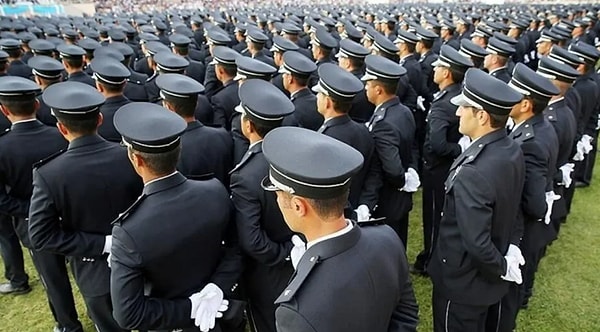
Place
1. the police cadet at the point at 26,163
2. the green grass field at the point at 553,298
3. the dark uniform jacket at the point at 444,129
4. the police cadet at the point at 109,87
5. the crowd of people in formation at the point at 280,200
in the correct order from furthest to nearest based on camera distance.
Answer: the dark uniform jacket at the point at 444,129 → the police cadet at the point at 109,87 → the green grass field at the point at 553,298 → the police cadet at the point at 26,163 → the crowd of people in formation at the point at 280,200

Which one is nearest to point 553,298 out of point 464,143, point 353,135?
point 464,143

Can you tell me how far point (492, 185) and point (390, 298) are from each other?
3.90ft

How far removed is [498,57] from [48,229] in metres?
5.17

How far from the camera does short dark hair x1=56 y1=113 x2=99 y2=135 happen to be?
264 centimetres

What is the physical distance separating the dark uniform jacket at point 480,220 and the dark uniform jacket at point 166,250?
53.3 inches

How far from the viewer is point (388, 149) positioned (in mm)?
3568

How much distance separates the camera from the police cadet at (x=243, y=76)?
3660 millimetres

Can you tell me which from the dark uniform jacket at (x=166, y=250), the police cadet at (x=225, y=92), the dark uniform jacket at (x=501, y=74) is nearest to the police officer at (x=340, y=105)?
the dark uniform jacket at (x=166, y=250)

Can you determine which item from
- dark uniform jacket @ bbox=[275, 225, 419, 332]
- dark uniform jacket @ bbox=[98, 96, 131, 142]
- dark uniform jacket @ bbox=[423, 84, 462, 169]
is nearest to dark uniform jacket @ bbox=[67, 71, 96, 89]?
dark uniform jacket @ bbox=[98, 96, 131, 142]

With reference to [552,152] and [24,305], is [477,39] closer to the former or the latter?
[552,152]

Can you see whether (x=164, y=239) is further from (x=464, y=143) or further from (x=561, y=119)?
(x=561, y=119)

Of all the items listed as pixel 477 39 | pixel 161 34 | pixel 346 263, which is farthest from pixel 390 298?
pixel 161 34

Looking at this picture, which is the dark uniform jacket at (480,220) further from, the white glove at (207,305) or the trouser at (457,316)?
the white glove at (207,305)

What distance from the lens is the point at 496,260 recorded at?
8.65 feet
